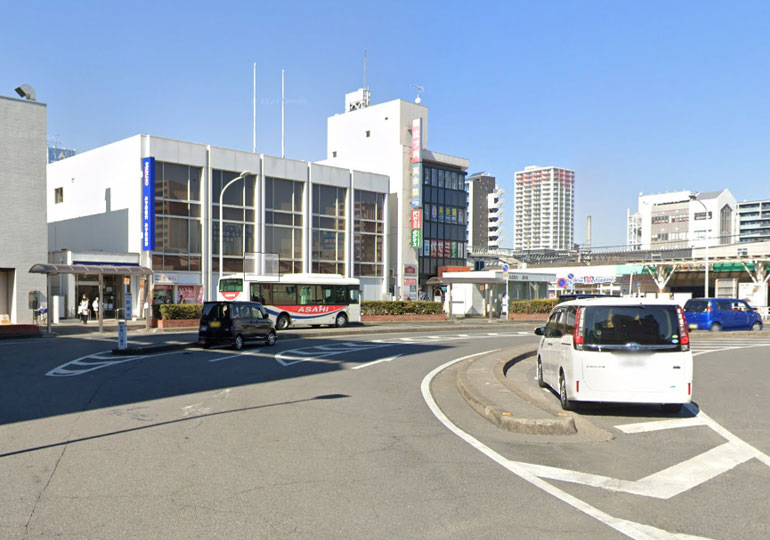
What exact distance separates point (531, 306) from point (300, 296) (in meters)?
22.0

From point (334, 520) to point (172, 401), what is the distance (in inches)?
290

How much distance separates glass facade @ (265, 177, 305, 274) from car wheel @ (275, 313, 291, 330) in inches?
700

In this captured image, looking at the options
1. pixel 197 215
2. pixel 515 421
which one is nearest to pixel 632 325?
pixel 515 421

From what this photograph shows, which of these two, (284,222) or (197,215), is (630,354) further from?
(284,222)

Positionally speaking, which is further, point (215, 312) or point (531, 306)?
point (531, 306)

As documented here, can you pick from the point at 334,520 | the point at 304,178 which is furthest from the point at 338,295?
the point at 334,520

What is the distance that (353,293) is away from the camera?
4050cm

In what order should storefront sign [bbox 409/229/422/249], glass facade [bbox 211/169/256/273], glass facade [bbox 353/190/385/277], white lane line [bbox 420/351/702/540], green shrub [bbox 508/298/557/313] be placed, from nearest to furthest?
1. white lane line [bbox 420/351/702/540]
2. glass facade [bbox 211/169/256/273]
3. green shrub [bbox 508/298/557/313]
4. glass facade [bbox 353/190/385/277]
5. storefront sign [bbox 409/229/422/249]

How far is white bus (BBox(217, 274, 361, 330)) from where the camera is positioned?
35875 millimetres

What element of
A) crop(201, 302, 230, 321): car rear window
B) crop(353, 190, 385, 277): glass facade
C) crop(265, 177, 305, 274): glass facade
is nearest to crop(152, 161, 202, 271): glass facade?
crop(265, 177, 305, 274): glass facade

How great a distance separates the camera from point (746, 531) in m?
5.31

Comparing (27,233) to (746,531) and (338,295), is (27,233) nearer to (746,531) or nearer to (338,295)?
(338,295)

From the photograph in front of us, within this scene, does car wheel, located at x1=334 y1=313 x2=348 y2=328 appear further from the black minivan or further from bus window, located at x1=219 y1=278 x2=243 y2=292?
the black minivan

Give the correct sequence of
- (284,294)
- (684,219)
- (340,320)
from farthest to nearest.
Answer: (684,219) → (340,320) → (284,294)
